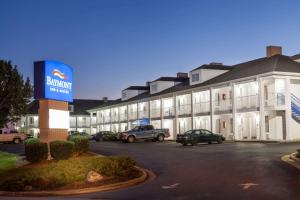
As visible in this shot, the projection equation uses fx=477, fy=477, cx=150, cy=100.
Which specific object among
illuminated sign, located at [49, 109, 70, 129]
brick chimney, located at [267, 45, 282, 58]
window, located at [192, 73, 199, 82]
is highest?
brick chimney, located at [267, 45, 282, 58]

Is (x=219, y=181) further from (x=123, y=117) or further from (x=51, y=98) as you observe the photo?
(x=123, y=117)

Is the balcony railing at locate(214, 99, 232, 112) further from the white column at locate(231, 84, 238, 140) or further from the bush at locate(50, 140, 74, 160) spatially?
the bush at locate(50, 140, 74, 160)

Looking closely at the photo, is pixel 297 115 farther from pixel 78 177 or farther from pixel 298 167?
pixel 78 177

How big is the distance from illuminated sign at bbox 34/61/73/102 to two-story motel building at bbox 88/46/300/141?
19.3 meters

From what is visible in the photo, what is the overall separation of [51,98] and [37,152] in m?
2.90

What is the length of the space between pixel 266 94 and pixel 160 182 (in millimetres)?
27402

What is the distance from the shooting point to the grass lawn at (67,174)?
1546 centimetres

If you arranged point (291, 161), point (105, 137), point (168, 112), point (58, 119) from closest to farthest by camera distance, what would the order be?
1. point (291, 161)
2. point (58, 119)
3. point (168, 112)
4. point (105, 137)

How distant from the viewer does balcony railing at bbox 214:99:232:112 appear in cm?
4444

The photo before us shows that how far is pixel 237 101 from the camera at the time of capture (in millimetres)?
43000

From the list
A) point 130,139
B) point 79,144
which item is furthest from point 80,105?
point 79,144

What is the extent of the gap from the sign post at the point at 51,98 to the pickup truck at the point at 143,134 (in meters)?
22.7

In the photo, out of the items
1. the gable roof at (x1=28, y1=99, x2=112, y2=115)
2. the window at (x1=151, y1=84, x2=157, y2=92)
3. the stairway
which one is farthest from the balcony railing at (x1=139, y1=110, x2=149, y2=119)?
the gable roof at (x1=28, y1=99, x2=112, y2=115)

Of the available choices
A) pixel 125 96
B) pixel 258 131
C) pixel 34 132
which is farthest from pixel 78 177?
pixel 34 132
